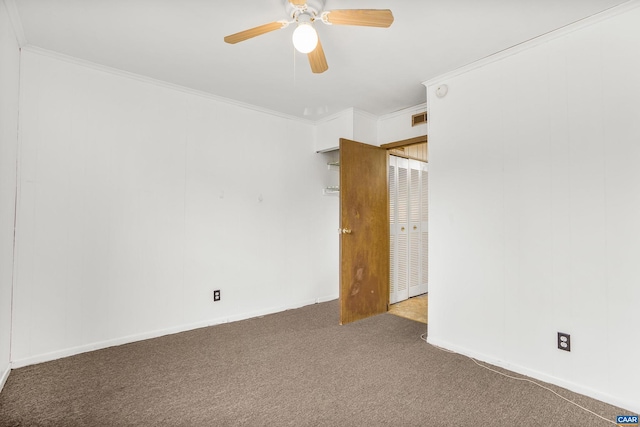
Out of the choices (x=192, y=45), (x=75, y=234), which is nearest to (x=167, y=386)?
(x=75, y=234)

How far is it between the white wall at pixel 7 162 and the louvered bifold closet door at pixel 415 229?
13.5 ft

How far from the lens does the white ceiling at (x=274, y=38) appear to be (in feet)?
6.48

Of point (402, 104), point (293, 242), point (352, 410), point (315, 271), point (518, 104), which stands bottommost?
point (352, 410)

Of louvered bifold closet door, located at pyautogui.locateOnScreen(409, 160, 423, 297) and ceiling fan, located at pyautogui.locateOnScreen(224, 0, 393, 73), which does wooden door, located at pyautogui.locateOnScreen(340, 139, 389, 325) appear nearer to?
louvered bifold closet door, located at pyautogui.locateOnScreen(409, 160, 423, 297)

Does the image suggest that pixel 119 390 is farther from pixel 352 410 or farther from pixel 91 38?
pixel 91 38

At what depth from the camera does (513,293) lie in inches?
94.7

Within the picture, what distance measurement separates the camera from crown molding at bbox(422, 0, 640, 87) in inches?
77.3

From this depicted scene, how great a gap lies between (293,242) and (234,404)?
2.27m

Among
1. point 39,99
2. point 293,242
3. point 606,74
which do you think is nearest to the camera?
point 606,74

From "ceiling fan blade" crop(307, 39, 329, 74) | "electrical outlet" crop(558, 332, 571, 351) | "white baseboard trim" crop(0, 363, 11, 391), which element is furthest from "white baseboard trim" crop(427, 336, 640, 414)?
"white baseboard trim" crop(0, 363, 11, 391)

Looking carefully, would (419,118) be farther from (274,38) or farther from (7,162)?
(7,162)

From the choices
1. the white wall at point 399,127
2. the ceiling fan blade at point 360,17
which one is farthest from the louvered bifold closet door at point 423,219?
the ceiling fan blade at point 360,17

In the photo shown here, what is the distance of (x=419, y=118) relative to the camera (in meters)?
3.58

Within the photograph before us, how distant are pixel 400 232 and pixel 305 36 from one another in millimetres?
3072
